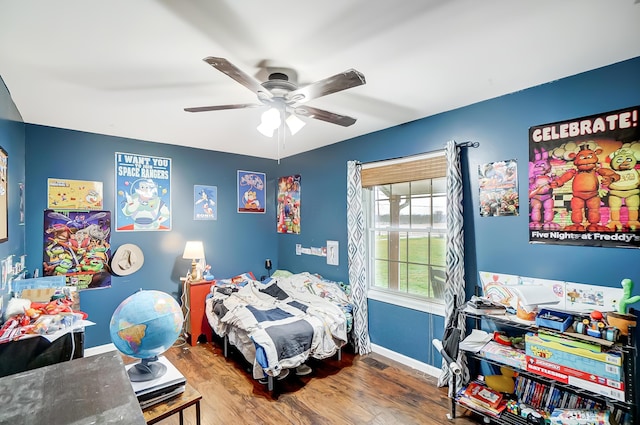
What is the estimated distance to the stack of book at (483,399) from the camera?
2131 millimetres

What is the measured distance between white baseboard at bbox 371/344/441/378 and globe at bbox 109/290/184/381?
243 centimetres

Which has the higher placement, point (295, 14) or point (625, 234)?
point (295, 14)

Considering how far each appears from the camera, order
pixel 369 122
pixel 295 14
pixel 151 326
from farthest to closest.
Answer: pixel 369 122
pixel 295 14
pixel 151 326

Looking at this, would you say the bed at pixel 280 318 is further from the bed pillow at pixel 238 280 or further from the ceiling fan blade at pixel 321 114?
the ceiling fan blade at pixel 321 114

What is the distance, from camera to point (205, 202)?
4.23m

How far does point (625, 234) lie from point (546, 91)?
1.10m

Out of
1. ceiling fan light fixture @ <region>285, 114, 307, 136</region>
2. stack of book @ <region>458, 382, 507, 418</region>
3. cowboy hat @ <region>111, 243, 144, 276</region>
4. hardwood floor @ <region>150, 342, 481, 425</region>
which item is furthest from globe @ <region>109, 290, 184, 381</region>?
cowboy hat @ <region>111, 243, 144, 276</region>

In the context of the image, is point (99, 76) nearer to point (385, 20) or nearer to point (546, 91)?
point (385, 20)

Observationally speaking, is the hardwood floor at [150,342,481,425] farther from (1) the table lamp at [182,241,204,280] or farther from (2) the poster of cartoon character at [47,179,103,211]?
(2) the poster of cartoon character at [47,179,103,211]

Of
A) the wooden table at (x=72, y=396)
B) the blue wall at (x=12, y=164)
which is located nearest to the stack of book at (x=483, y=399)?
the wooden table at (x=72, y=396)

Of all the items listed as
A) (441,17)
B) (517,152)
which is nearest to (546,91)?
(517,152)

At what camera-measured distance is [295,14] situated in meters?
1.47

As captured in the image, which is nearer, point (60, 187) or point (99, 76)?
point (99, 76)

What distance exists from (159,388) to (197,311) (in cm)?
260
